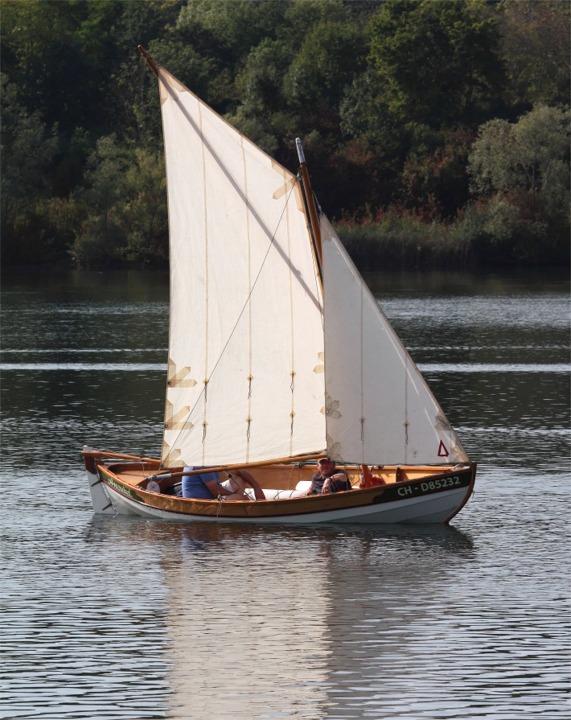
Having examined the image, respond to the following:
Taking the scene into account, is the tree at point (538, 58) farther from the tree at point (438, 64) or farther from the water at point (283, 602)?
the water at point (283, 602)

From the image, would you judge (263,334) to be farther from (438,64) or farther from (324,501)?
(438,64)

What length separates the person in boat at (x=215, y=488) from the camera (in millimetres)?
34125

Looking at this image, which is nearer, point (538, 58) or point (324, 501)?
point (324, 501)

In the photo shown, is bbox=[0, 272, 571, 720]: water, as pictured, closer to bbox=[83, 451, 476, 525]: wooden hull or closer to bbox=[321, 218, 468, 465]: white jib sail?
bbox=[83, 451, 476, 525]: wooden hull

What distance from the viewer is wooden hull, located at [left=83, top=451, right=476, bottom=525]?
32906 mm

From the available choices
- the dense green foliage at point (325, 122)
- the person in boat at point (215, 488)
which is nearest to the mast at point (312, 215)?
the person in boat at point (215, 488)

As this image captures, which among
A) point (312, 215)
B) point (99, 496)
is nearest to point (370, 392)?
point (312, 215)

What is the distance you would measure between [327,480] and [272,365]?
2.78 m

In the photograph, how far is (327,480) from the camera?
109 ft

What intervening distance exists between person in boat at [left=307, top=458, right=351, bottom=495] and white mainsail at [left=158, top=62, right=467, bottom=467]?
35cm

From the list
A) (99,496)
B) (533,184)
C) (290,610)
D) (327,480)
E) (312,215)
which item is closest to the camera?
(290,610)

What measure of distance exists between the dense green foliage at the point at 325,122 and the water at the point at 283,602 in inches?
3501

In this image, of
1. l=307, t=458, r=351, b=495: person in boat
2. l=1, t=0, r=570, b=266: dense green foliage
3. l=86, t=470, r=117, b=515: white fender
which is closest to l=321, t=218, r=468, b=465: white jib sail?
l=307, t=458, r=351, b=495: person in boat

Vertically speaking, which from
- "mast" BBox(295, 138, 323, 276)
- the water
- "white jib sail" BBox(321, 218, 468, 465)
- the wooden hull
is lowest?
the water
